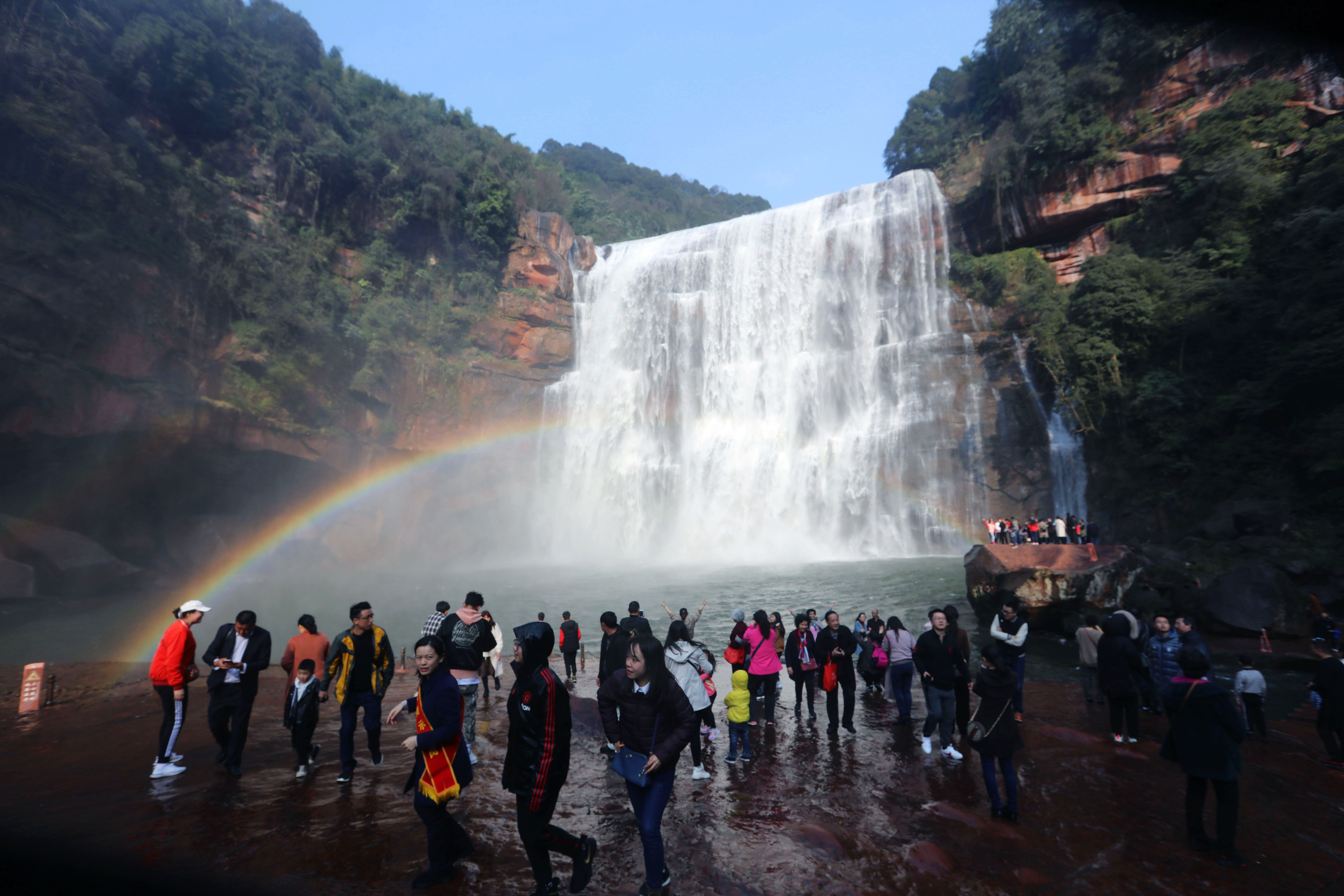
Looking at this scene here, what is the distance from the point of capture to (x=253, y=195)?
3064cm

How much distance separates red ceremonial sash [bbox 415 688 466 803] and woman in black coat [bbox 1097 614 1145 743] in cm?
673

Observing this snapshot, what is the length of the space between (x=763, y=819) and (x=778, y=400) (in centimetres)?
2905

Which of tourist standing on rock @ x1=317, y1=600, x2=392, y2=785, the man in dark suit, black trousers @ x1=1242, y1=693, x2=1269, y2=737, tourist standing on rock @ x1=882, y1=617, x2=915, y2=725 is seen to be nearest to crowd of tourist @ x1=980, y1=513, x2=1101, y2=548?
black trousers @ x1=1242, y1=693, x2=1269, y2=737

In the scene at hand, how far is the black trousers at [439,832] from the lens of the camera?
3.73m

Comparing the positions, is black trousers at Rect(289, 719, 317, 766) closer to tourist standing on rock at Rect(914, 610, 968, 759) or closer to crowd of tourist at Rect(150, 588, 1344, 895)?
crowd of tourist at Rect(150, 588, 1344, 895)

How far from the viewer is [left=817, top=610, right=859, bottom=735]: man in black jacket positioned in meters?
7.14

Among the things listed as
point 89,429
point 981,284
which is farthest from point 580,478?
point 981,284

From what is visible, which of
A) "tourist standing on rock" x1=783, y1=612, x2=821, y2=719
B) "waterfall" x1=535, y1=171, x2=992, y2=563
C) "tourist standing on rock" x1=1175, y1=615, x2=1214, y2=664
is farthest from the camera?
"waterfall" x1=535, y1=171, x2=992, y2=563

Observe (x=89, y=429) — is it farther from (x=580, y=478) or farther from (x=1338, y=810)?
(x=1338, y=810)

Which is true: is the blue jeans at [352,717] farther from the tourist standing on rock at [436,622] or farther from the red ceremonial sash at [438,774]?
the red ceremonial sash at [438,774]

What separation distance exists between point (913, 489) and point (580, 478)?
59.1 feet

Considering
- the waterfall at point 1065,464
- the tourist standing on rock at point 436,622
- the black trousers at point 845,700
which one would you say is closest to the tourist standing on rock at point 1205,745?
the black trousers at point 845,700

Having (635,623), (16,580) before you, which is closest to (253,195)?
(16,580)

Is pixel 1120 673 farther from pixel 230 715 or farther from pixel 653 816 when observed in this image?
pixel 230 715
